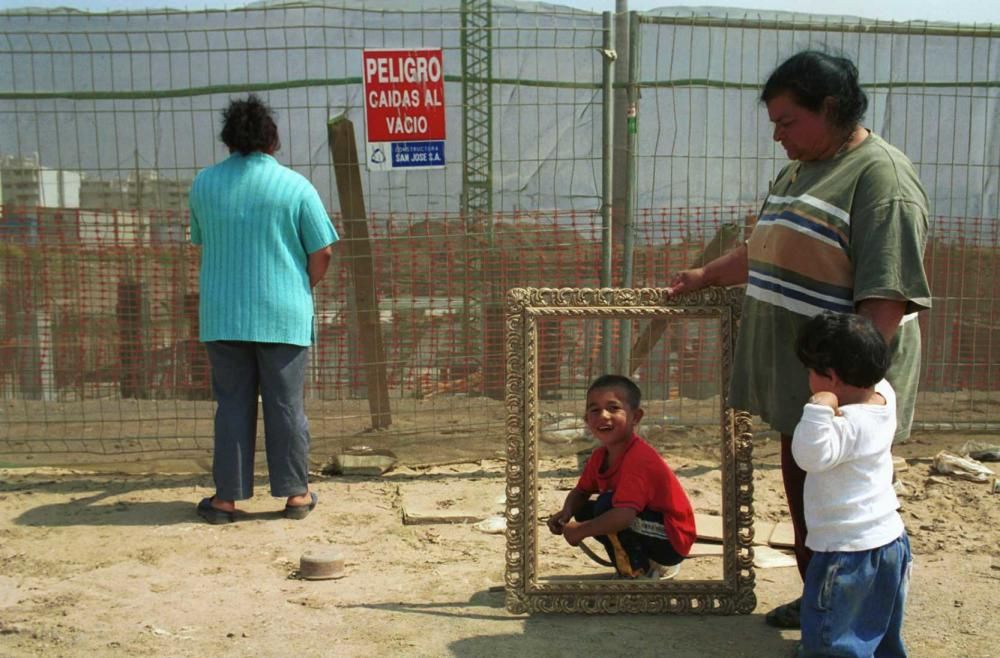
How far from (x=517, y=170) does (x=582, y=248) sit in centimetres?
59

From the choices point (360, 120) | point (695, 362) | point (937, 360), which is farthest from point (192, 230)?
point (937, 360)

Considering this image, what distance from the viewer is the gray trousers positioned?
5.04 metres

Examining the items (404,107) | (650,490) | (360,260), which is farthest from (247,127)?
(650,490)

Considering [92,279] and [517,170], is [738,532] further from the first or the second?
[92,279]

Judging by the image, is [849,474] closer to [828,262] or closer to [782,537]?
[828,262]

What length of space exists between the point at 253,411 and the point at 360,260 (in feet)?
4.39

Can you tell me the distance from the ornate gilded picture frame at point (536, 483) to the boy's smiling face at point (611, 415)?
225 mm

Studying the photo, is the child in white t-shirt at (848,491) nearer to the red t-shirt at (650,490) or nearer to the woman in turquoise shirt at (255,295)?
the red t-shirt at (650,490)

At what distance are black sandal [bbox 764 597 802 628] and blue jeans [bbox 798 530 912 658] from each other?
591 mm

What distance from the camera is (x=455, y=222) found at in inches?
239

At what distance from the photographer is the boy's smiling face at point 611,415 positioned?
379cm

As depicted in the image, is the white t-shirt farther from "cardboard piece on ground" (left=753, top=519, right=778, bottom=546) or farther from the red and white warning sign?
the red and white warning sign

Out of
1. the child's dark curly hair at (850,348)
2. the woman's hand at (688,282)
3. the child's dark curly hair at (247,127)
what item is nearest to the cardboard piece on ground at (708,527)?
the woman's hand at (688,282)

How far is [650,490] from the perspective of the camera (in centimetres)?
377
